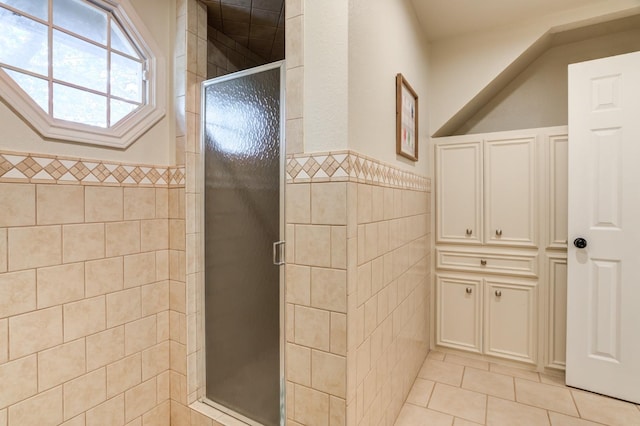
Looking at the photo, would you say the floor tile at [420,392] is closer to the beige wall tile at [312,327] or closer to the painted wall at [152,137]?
the beige wall tile at [312,327]

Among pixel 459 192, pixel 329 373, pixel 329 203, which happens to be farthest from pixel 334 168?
pixel 459 192

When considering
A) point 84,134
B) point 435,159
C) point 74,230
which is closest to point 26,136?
point 84,134

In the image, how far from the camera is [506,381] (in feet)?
6.73

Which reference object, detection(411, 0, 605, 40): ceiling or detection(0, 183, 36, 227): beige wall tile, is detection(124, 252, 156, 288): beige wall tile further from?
detection(411, 0, 605, 40): ceiling

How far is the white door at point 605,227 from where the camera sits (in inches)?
70.5

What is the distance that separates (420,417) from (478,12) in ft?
8.30

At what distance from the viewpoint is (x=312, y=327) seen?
1.22 meters

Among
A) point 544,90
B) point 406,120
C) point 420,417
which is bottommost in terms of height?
point 420,417

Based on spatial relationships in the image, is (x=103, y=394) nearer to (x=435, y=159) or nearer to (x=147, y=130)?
(x=147, y=130)

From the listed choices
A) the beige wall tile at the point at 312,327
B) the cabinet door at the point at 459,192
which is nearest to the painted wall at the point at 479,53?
the cabinet door at the point at 459,192

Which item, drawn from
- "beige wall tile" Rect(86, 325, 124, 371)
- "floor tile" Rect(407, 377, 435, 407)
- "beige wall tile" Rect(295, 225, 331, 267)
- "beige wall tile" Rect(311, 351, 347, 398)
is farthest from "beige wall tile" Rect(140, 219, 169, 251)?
"floor tile" Rect(407, 377, 435, 407)

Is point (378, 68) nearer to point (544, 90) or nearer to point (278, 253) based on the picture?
point (278, 253)

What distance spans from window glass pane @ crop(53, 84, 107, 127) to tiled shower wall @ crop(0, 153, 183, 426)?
0.19 metres

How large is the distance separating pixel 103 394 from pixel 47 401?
0.21 m
